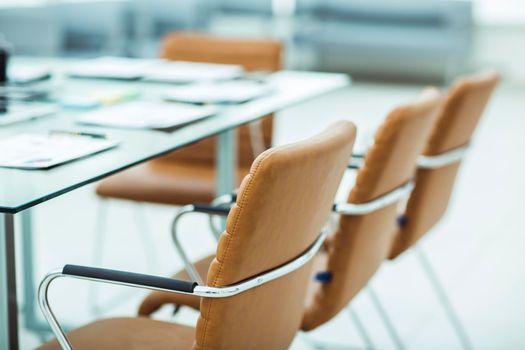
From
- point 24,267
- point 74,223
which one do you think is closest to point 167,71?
point 24,267

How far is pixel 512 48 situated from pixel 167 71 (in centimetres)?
600

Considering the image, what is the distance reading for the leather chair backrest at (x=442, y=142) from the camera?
2271 mm

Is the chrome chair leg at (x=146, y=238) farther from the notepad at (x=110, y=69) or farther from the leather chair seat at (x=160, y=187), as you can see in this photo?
the notepad at (x=110, y=69)

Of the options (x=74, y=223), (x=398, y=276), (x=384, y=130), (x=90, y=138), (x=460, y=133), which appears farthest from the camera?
(x=74, y=223)

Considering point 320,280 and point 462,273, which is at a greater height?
point 320,280

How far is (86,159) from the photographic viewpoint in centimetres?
180

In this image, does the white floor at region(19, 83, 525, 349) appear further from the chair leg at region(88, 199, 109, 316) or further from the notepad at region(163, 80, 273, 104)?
the notepad at region(163, 80, 273, 104)

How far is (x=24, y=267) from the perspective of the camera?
2.74 metres

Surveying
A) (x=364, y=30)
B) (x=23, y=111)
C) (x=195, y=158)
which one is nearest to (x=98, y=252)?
A: (x=195, y=158)

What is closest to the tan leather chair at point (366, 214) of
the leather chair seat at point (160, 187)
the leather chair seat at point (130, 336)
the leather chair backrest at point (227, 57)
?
the leather chair seat at point (130, 336)

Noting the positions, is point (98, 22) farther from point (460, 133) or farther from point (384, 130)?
point (384, 130)

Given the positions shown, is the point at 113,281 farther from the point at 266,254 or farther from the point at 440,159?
the point at 440,159

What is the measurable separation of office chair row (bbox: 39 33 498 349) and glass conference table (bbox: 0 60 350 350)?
144mm

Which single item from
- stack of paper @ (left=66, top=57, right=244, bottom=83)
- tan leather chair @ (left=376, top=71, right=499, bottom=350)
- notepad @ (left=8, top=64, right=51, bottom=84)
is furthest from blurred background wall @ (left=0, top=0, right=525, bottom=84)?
tan leather chair @ (left=376, top=71, right=499, bottom=350)
